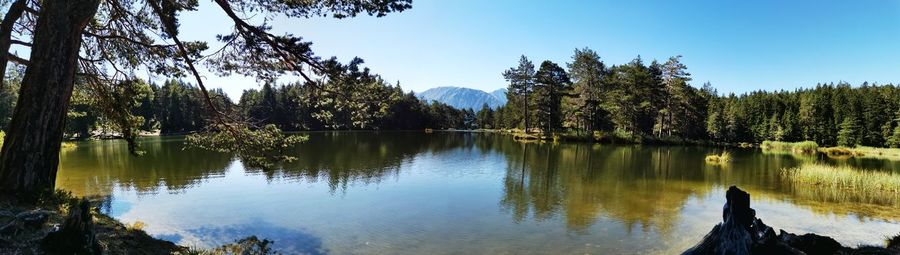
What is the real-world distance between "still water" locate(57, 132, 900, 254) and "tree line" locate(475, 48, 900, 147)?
1283 inches

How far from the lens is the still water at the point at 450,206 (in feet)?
41.1

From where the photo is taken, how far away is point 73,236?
5.74 m

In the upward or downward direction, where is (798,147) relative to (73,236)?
upward

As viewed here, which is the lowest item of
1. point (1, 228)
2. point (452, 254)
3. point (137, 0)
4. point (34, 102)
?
point (452, 254)

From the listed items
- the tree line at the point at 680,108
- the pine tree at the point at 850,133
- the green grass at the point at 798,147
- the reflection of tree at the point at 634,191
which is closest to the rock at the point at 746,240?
the reflection of tree at the point at 634,191

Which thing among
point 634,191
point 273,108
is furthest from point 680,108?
point 273,108

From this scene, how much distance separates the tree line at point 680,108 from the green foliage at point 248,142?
53.7 meters

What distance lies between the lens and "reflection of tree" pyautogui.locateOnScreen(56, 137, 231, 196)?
20.3m

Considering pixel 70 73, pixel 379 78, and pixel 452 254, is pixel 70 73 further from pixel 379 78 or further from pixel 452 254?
pixel 452 254

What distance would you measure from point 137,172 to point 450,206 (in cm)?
1846

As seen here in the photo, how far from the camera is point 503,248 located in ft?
38.5

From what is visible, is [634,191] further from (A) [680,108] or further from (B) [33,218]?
(A) [680,108]

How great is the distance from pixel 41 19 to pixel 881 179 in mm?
32225

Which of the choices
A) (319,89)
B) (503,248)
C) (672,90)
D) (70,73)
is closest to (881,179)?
(503,248)
